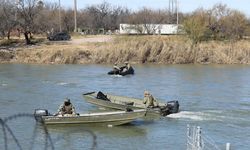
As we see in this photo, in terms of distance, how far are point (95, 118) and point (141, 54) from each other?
40299 millimetres

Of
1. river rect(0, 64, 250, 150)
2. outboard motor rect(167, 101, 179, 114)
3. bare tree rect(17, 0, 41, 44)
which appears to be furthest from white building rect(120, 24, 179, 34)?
outboard motor rect(167, 101, 179, 114)

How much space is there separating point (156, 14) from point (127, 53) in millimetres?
42348

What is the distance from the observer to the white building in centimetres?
8475

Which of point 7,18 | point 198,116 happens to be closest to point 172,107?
point 198,116

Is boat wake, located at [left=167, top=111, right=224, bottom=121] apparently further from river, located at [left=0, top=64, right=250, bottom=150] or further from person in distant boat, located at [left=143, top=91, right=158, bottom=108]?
person in distant boat, located at [left=143, top=91, right=158, bottom=108]

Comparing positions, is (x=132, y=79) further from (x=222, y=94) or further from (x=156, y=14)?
(x=156, y=14)

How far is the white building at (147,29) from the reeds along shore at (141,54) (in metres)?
18.5

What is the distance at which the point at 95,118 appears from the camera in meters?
24.6

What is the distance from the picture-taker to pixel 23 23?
7175 centimetres

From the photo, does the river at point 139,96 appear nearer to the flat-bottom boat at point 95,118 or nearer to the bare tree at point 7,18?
the flat-bottom boat at point 95,118

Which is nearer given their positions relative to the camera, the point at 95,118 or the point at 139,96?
the point at 95,118

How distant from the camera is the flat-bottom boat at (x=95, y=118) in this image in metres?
24.5

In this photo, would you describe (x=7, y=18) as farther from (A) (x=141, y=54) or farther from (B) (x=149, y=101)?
(B) (x=149, y=101)

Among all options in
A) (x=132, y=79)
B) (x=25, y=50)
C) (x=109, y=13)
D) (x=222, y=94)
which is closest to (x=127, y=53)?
(x=25, y=50)
